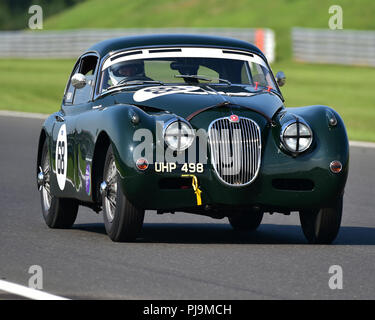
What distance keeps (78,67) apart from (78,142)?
5.17ft

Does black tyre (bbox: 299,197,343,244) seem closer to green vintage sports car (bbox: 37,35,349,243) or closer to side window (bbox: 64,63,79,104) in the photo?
green vintage sports car (bbox: 37,35,349,243)

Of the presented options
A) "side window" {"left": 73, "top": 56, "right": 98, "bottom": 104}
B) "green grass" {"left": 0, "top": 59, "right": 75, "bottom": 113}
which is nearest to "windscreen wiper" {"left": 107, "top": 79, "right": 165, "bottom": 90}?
"side window" {"left": 73, "top": 56, "right": 98, "bottom": 104}

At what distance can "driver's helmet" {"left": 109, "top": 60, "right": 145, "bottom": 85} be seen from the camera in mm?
9523

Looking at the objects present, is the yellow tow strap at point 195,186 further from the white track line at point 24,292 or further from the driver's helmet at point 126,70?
the white track line at point 24,292

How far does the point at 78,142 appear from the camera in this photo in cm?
923

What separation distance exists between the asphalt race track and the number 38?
2.01 feet

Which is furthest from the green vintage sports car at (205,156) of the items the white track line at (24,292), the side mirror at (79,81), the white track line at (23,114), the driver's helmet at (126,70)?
the white track line at (23,114)

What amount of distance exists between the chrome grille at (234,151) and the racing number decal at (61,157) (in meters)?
1.93

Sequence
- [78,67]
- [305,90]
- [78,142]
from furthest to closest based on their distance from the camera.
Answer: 1. [305,90]
2. [78,67]
3. [78,142]

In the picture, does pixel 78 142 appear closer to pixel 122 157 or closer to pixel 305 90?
pixel 122 157

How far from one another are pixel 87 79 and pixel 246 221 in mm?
1955

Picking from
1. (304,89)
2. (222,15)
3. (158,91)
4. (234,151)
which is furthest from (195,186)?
(222,15)

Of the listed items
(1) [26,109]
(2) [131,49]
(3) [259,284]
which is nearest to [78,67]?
(2) [131,49]

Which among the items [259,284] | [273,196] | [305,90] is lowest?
[259,284]
